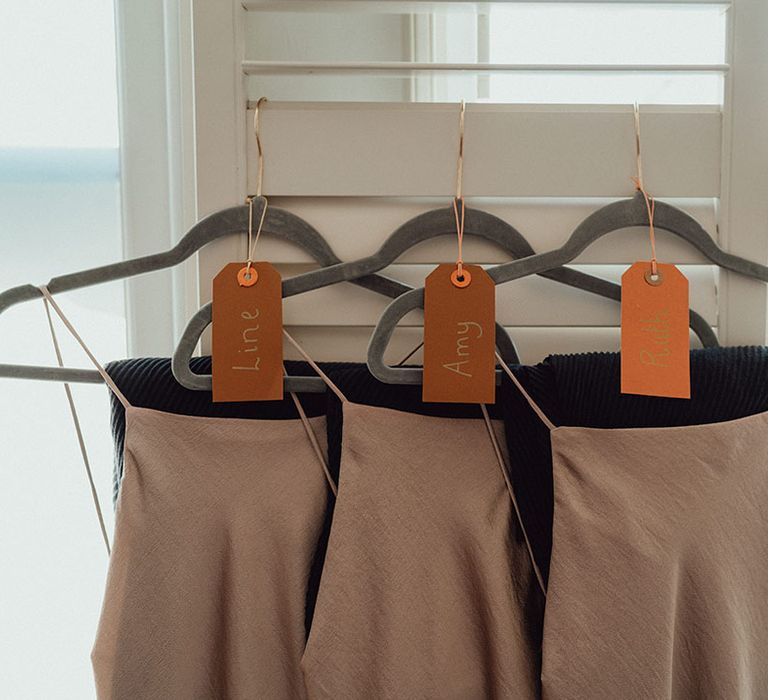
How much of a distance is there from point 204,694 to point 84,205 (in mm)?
658

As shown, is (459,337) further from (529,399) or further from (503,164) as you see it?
(503,164)

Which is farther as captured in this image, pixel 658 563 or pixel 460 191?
pixel 460 191

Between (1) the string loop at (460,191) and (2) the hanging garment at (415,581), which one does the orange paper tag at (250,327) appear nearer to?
(2) the hanging garment at (415,581)

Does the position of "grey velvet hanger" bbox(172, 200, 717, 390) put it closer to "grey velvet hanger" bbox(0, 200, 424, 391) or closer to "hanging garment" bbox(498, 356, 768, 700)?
"grey velvet hanger" bbox(0, 200, 424, 391)

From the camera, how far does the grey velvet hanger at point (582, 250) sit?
2.32ft

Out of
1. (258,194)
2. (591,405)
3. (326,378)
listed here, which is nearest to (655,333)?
(591,405)

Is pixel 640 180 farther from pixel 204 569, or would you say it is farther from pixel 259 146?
pixel 204 569

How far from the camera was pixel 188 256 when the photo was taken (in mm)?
758

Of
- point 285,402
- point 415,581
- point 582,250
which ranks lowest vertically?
point 415,581

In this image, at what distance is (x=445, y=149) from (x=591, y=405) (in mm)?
306

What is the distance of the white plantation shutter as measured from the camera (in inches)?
30.8

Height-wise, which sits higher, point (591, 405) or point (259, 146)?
point (259, 146)

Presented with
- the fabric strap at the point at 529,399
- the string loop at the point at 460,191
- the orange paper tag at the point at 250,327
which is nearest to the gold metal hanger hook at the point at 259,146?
the orange paper tag at the point at 250,327

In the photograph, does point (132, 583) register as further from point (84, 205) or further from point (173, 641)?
point (84, 205)
